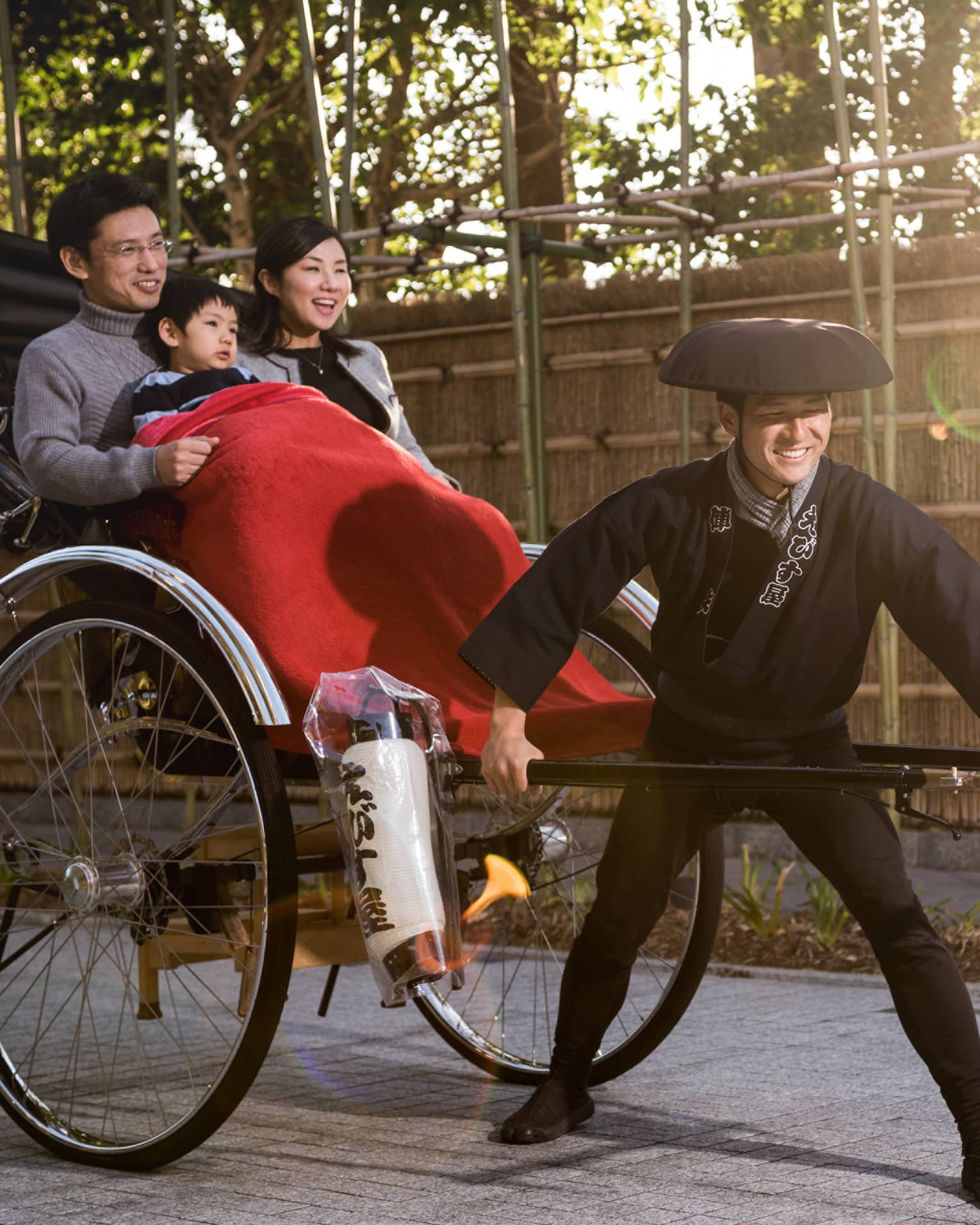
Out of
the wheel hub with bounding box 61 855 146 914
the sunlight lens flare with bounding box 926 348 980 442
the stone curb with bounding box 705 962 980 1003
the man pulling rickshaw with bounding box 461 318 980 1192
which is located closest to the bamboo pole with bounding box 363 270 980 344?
the sunlight lens flare with bounding box 926 348 980 442

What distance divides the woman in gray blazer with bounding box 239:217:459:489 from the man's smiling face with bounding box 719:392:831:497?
1264mm

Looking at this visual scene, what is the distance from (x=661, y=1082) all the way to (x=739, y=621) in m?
1.36

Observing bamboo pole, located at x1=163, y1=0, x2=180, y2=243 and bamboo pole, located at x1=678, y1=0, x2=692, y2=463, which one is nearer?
bamboo pole, located at x1=678, y1=0, x2=692, y2=463

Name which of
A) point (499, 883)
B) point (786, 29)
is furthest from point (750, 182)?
point (786, 29)

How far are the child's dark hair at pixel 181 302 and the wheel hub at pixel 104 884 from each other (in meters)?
1.27

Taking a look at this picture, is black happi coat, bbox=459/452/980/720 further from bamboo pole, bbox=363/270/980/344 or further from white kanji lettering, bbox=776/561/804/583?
bamboo pole, bbox=363/270/980/344

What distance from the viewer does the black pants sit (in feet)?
9.98

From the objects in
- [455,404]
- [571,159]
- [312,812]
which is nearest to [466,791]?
[312,812]

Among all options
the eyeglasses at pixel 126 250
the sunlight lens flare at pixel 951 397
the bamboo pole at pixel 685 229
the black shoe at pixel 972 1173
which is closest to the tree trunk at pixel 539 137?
the bamboo pole at pixel 685 229

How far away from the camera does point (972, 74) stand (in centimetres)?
1204

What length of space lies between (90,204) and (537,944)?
245 centimetres

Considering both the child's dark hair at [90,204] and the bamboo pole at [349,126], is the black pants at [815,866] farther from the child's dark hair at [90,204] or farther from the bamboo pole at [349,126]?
the bamboo pole at [349,126]

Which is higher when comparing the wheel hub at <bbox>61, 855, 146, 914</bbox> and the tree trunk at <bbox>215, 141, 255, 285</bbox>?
the tree trunk at <bbox>215, 141, 255, 285</bbox>

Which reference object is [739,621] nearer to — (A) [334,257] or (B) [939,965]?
(B) [939,965]
